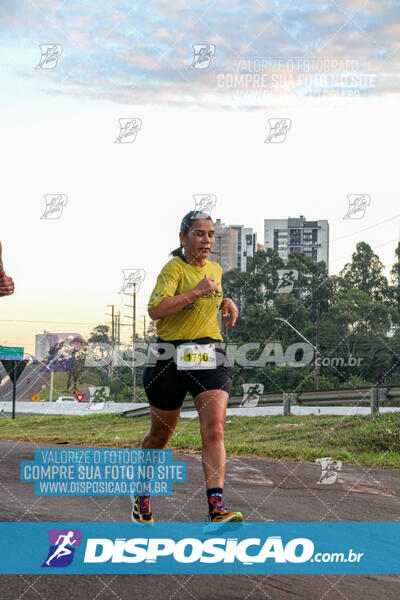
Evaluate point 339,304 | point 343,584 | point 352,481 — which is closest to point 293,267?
point 339,304

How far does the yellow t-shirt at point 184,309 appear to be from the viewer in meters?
4.60

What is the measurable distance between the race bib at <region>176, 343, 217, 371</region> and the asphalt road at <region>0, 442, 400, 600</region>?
46.1 inches

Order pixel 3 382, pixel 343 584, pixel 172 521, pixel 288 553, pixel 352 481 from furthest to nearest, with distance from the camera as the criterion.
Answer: pixel 3 382 < pixel 352 481 < pixel 172 521 < pixel 288 553 < pixel 343 584

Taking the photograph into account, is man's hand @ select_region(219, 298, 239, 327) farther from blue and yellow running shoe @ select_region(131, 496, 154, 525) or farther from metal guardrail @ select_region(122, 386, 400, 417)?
metal guardrail @ select_region(122, 386, 400, 417)

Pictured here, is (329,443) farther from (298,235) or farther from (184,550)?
(298,235)

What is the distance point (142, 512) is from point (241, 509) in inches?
43.2

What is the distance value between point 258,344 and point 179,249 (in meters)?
55.3

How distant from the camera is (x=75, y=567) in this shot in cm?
365

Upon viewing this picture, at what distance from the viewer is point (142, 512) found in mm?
4680

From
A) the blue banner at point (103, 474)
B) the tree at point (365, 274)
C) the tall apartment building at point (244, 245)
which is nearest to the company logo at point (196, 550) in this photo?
the blue banner at point (103, 474)

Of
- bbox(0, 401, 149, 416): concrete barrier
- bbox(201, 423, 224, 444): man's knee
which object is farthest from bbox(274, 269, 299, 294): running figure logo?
bbox(201, 423, 224, 444): man's knee

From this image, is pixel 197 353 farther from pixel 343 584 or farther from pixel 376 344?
pixel 376 344

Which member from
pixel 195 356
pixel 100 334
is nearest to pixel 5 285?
pixel 195 356

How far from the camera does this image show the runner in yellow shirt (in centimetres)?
445
